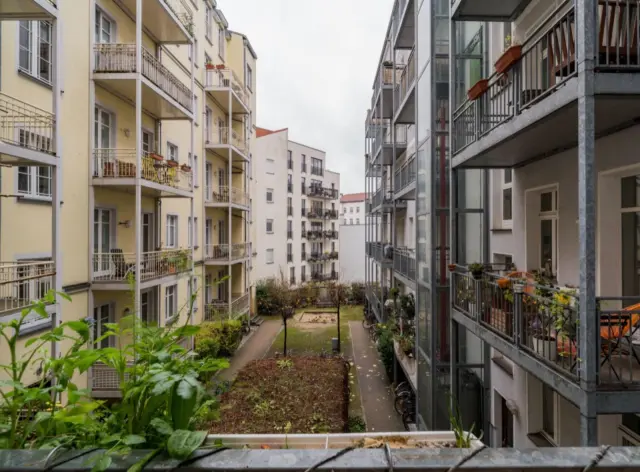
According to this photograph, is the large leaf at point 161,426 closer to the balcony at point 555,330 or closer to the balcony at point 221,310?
the balcony at point 555,330

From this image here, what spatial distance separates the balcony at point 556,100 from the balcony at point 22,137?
7.19 m

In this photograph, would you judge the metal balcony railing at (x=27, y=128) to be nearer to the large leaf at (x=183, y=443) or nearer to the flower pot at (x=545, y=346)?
the large leaf at (x=183, y=443)

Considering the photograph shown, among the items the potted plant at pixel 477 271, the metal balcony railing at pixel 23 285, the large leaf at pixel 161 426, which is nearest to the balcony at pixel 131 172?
the metal balcony railing at pixel 23 285

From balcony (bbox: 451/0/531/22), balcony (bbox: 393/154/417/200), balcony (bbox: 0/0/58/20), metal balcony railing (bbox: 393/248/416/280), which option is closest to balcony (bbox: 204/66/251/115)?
balcony (bbox: 393/154/417/200)

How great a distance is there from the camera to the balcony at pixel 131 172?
10.9 metres

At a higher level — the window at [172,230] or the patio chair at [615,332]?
the window at [172,230]

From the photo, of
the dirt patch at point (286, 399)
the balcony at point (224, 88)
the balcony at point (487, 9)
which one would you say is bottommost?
the dirt patch at point (286, 399)

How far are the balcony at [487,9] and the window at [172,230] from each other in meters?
12.6

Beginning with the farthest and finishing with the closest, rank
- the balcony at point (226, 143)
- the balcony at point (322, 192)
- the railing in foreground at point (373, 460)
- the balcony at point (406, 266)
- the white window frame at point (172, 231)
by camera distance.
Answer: the balcony at point (322, 192) < the balcony at point (226, 143) < the white window frame at point (172, 231) < the balcony at point (406, 266) < the railing in foreground at point (373, 460)

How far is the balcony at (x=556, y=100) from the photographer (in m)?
3.79

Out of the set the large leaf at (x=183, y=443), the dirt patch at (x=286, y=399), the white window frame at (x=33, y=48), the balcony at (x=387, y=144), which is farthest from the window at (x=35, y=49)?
the balcony at (x=387, y=144)

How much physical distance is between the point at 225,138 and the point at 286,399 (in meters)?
15.5

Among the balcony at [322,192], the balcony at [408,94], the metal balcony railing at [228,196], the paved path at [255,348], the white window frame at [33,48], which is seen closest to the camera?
the white window frame at [33,48]

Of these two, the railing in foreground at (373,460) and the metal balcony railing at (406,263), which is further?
the metal balcony railing at (406,263)
